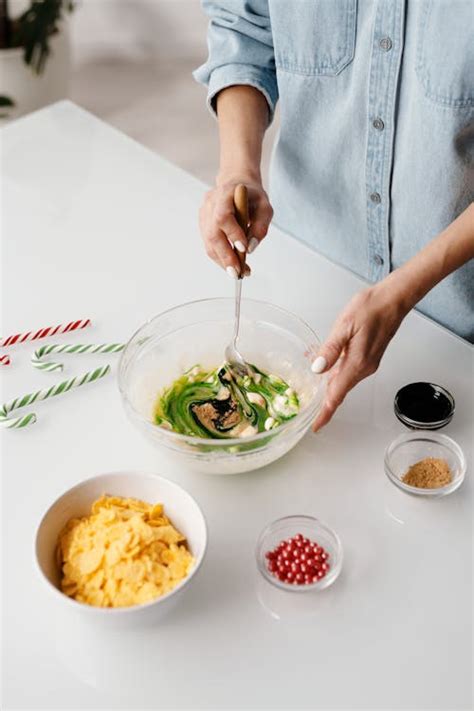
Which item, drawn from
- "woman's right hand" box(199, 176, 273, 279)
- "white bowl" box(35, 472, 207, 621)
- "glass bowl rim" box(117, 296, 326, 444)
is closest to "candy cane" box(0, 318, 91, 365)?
"glass bowl rim" box(117, 296, 326, 444)

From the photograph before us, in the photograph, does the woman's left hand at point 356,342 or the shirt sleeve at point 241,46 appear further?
the shirt sleeve at point 241,46

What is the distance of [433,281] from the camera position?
1.47 metres

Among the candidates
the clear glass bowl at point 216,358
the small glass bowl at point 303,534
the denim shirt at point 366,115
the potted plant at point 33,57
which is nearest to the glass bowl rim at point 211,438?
the clear glass bowl at point 216,358

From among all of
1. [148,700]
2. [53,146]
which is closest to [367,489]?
[148,700]

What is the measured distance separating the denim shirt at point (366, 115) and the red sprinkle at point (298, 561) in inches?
28.3

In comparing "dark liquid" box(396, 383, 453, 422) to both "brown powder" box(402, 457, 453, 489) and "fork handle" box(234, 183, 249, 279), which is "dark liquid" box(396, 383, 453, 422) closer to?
"brown powder" box(402, 457, 453, 489)

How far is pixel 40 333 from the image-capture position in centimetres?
165

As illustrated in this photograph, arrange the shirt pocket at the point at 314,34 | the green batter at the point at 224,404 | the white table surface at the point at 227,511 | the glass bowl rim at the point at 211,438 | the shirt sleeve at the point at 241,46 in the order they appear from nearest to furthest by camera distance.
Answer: the white table surface at the point at 227,511 < the glass bowl rim at the point at 211,438 < the green batter at the point at 224,404 < the shirt pocket at the point at 314,34 < the shirt sleeve at the point at 241,46

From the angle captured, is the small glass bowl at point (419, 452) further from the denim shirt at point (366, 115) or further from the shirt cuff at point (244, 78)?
the shirt cuff at point (244, 78)

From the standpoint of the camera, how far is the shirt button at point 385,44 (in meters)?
1.58

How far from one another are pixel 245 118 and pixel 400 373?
61 centimetres

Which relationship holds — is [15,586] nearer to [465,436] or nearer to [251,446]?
[251,446]

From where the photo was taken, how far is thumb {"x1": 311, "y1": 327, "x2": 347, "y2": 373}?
4.60 ft

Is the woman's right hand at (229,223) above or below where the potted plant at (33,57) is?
above
